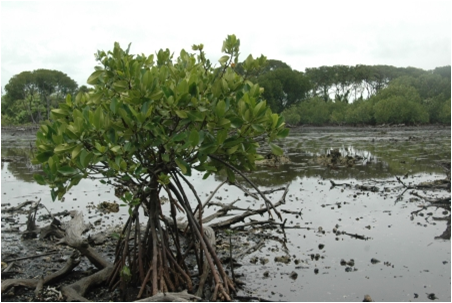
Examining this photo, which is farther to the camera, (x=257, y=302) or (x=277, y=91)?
(x=277, y=91)

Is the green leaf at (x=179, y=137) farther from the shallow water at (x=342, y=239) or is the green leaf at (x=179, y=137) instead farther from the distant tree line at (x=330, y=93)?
the distant tree line at (x=330, y=93)

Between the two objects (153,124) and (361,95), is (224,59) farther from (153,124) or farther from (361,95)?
(361,95)

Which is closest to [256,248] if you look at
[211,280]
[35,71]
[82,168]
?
[211,280]

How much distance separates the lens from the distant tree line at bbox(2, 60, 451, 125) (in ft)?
255

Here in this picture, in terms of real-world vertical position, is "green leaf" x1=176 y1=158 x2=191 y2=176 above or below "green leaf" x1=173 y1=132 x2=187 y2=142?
below

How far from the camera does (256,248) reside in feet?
26.1

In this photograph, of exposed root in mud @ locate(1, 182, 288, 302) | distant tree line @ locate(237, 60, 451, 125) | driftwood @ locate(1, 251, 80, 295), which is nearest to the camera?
exposed root in mud @ locate(1, 182, 288, 302)

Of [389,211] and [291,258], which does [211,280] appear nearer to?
[291,258]

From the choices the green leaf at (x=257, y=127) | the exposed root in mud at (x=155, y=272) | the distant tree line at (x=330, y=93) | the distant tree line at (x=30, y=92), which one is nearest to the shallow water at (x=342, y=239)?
the exposed root in mud at (x=155, y=272)

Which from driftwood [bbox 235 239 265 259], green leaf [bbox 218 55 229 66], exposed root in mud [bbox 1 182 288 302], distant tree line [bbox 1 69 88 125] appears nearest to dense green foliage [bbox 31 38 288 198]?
green leaf [bbox 218 55 229 66]

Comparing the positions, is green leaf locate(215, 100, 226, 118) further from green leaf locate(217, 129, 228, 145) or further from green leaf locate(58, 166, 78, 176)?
green leaf locate(58, 166, 78, 176)

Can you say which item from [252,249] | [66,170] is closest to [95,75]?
[66,170]

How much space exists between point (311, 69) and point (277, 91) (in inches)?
946

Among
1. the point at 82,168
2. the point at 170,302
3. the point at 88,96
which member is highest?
the point at 88,96
